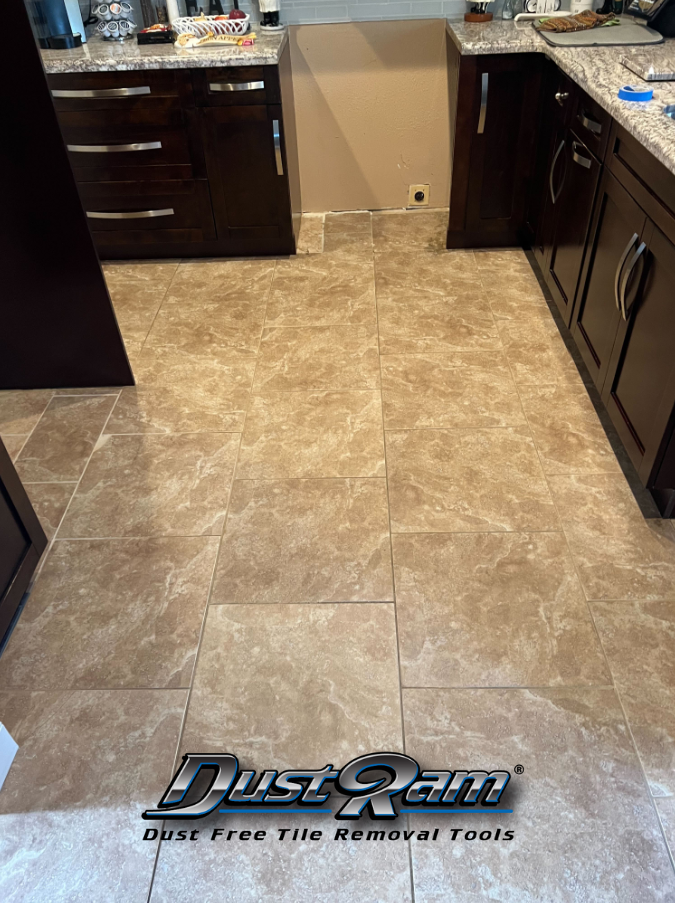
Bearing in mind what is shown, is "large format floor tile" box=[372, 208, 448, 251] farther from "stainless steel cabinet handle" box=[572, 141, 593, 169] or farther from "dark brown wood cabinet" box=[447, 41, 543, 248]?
"stainless steel cabinet handle" box=[572, 141, 593, 169]

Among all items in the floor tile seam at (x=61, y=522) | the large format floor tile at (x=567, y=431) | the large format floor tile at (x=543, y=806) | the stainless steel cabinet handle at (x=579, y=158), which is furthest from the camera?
the stainless steel cabinet handle at (x=579, y=158)

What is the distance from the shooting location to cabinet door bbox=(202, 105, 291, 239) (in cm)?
303

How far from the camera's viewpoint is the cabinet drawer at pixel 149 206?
323cm

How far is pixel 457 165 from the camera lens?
10.3 ft

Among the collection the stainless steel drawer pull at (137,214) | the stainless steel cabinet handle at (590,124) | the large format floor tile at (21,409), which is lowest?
the large format floor tile at (21,409)

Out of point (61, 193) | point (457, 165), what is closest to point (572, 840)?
point (61, 193)

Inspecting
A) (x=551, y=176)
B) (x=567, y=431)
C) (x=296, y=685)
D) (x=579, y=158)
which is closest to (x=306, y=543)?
(x=296, y=685)

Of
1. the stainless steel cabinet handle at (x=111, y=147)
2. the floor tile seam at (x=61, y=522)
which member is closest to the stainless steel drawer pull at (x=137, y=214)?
the stainless steel cabinet handle at (x=111, y=147)

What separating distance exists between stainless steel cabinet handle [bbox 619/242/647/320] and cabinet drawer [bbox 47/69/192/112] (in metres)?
2.10

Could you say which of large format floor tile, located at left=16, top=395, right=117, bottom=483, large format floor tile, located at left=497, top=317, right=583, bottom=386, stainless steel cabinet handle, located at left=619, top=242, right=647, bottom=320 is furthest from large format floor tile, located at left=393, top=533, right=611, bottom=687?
large format floor tile, located at left=16, top=395, right=117, bottom=483

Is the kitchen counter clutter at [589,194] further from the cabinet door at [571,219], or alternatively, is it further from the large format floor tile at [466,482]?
the large format floor tile at [466,482]

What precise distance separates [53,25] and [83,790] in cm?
321

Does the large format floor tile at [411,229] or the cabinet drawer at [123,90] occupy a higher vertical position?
the cabinet drawer at [123,90]

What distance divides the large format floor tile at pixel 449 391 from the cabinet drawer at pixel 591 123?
2.56 ft
